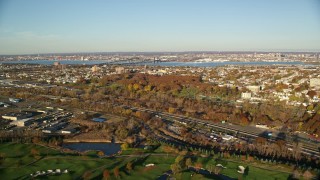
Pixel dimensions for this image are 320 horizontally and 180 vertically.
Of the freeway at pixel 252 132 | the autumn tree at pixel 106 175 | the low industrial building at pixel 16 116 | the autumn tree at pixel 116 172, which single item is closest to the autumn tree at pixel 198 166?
the autumn tree at pixel 116 172

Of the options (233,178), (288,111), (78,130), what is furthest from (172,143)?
(288,111)


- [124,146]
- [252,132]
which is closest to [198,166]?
[124,146]

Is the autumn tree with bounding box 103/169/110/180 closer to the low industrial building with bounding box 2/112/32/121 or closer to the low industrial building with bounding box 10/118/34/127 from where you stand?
the low industrial building with bounding box 10/118/34/127

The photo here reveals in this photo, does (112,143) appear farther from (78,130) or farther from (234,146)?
(234,146)

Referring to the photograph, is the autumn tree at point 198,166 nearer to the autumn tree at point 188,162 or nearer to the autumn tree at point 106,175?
the autumn tree at point 188,162

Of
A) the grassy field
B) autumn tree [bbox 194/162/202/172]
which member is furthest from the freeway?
autumn tree [bbox 194/162/202/172]

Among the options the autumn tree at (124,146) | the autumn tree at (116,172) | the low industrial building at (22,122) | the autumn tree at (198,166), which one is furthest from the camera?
the low industrial building at (22,122)

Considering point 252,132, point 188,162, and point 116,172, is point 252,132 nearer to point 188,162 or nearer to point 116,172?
point 188,162

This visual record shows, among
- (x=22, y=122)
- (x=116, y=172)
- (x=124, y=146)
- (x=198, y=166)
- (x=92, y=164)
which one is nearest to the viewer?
(x=116, y=172)

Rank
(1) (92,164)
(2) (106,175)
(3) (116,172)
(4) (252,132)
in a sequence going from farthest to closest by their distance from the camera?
(4) (252,132) < (1) (92,164) < (3) (116,172) < (2) (106,175)
